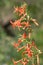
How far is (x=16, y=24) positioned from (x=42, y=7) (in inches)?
233

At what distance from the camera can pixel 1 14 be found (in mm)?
9430

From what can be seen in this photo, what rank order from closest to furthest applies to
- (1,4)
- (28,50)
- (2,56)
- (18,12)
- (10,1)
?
(28,50)
(18,12)
(2,56)
(10,1)
(1,4)

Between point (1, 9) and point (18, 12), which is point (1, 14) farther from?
point (18, 12)

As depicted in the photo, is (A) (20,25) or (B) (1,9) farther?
(B) (1,9)

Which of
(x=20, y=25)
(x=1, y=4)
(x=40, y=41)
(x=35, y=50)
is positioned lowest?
(x=40, y=41)

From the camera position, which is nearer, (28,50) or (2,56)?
(28,50)

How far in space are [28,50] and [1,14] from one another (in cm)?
696

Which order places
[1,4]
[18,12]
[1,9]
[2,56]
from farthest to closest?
1. [1,9]
2. [1,4]
3. [2,56]
4. [18,12]

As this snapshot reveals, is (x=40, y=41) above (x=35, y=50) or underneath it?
underneath

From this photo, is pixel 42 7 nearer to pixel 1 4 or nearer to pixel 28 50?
pixel 1 4

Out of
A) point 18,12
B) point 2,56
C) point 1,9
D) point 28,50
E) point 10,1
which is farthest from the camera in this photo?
point 1,9

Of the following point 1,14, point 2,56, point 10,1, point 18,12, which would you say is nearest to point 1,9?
point 1,14

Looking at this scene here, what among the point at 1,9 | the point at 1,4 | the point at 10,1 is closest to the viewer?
the point at 10,1

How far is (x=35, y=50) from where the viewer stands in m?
2.60
